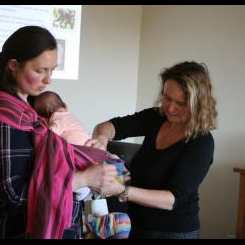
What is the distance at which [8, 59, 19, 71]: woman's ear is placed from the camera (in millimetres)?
→ 1088

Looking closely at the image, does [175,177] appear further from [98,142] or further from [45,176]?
[45,176]

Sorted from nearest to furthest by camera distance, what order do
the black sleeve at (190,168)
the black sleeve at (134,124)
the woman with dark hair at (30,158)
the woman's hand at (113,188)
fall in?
the woman with dark hair at (30,158) → the woman's hand at (113,188) → the black sleeve at (190,168) → the black sleeve at (134,124)

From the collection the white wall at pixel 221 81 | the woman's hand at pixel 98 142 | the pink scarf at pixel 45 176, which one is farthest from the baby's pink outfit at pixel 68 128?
the white wall at pixel 221 81

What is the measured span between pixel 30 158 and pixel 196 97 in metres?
0.70

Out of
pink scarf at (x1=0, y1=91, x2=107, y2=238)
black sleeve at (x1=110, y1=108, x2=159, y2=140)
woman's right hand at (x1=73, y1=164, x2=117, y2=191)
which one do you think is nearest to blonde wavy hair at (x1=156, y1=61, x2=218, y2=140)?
black sleeve at (x1=110, y1=108, x2=159, y2=140)

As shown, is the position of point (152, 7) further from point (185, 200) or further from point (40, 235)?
point (40, 235)

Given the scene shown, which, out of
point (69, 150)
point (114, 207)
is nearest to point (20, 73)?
point (69, 150)

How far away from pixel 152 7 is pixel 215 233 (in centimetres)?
226

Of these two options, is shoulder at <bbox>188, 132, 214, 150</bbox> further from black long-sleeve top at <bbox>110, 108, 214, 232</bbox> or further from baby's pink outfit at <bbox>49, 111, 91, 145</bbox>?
baby's pink outfit at <bbox>49, 111, 91, 145</bbox>

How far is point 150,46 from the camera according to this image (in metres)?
3.62

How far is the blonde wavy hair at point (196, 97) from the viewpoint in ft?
4.68

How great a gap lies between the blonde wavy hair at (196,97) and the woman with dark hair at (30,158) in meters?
0.50

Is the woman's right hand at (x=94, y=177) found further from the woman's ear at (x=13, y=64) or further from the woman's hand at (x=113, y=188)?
the woman's ear at (x=13, y=64)

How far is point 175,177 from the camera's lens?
140 centimetres
